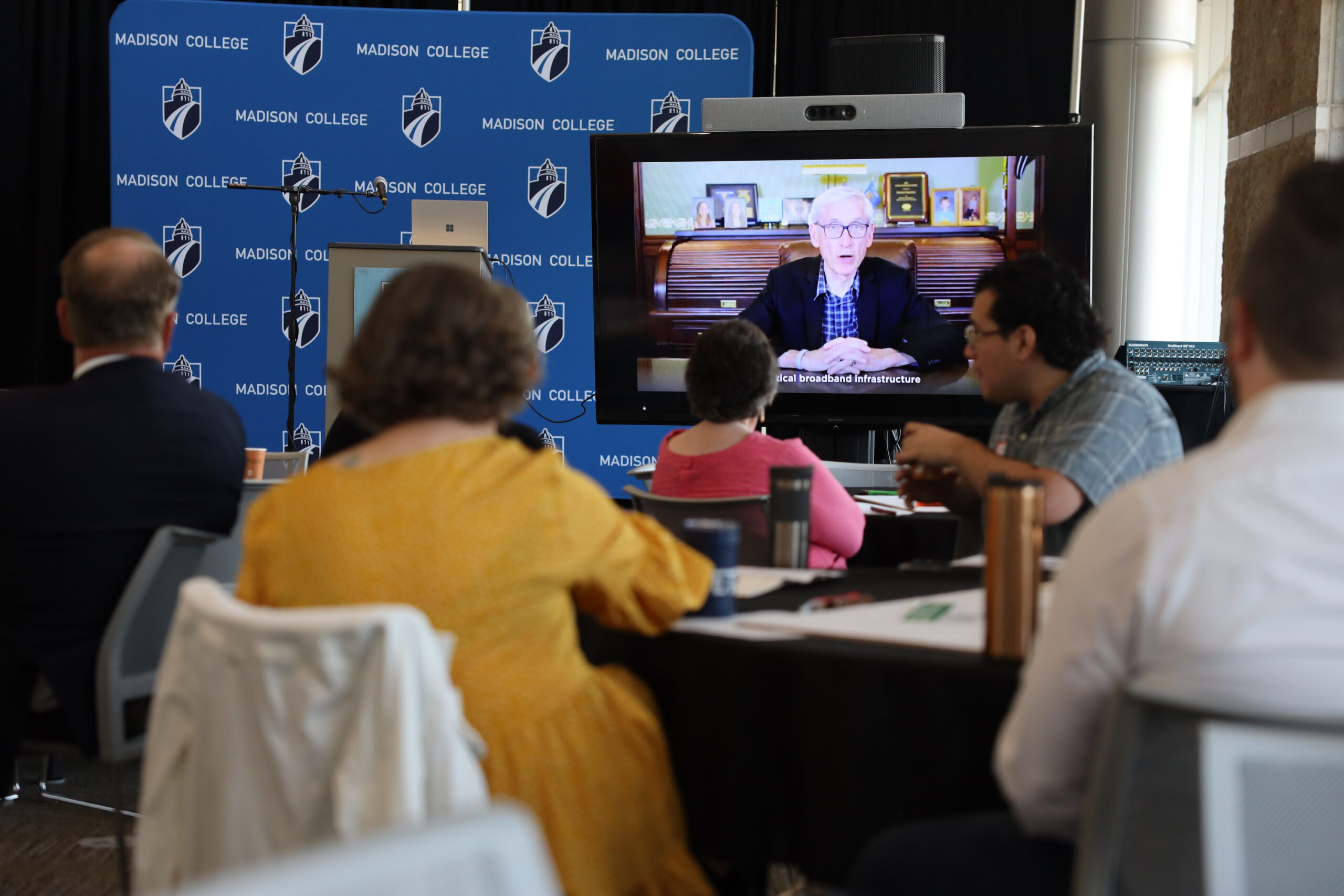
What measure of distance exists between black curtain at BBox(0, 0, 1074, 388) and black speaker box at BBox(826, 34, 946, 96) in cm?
220

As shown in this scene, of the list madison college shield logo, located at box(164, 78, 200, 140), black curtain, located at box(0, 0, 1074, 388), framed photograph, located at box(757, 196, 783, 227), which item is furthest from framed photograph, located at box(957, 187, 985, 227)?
madison college shield logo, located at box(164, 78, 200, 140)

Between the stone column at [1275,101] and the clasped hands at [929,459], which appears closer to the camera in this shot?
the clasped hands at [929,459]

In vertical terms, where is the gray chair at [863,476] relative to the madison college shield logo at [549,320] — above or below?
below

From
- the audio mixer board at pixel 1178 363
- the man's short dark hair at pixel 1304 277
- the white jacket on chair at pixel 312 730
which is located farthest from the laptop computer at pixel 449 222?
the man's short dark hair at pixel 1304 277

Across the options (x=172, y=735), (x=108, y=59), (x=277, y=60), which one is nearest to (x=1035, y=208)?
(x=172, y=735)

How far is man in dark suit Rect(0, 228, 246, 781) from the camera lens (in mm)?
2143

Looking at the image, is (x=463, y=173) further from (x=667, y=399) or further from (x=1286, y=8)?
(x=1286, y=8)

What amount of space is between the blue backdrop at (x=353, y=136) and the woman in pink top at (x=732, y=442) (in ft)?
13.0

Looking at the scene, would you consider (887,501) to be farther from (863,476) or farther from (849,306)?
(849,306)

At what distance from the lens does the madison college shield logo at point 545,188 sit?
6.91 m

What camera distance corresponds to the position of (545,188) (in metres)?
6.92

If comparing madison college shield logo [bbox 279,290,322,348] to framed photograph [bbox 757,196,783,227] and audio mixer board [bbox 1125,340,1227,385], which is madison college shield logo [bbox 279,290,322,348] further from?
audio mixer board [bbox 1125,340,1227,385]

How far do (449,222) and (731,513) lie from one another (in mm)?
3106

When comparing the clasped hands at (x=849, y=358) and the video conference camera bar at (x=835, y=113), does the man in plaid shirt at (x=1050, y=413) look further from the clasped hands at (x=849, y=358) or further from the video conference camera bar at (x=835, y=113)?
the video conference camera bar at (x=835, y=113)
